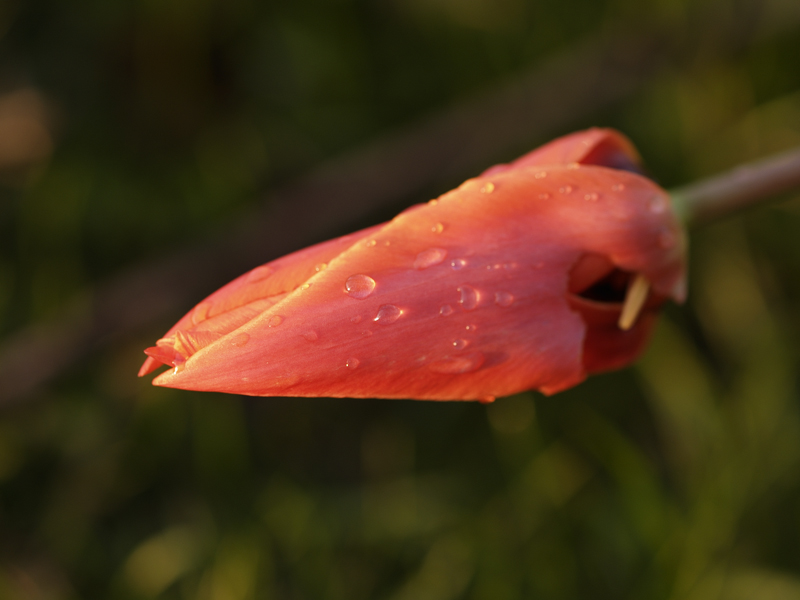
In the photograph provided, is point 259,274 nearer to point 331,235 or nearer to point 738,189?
point 738,189

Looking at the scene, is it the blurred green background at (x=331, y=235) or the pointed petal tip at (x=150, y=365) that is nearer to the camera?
the pointed petal tip at (x=150, y=365)

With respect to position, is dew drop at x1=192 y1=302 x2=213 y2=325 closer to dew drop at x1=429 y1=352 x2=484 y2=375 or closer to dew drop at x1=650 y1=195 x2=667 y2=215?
dew drop at x1=429 y1=352 x2=484 y2=375

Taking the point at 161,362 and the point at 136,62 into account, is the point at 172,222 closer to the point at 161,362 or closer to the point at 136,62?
the point at 136,62

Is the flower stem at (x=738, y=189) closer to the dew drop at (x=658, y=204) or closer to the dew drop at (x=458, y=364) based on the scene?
the dew drop at (x=658, y=204)

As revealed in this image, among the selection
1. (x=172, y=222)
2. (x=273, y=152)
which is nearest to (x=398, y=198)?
(x=273, y=152)

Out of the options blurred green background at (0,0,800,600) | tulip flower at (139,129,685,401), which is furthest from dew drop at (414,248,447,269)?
blurred green background at (0,0,800,600)

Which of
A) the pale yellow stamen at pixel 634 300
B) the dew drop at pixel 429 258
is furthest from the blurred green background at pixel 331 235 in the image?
the dew drop at pixel 429 258
